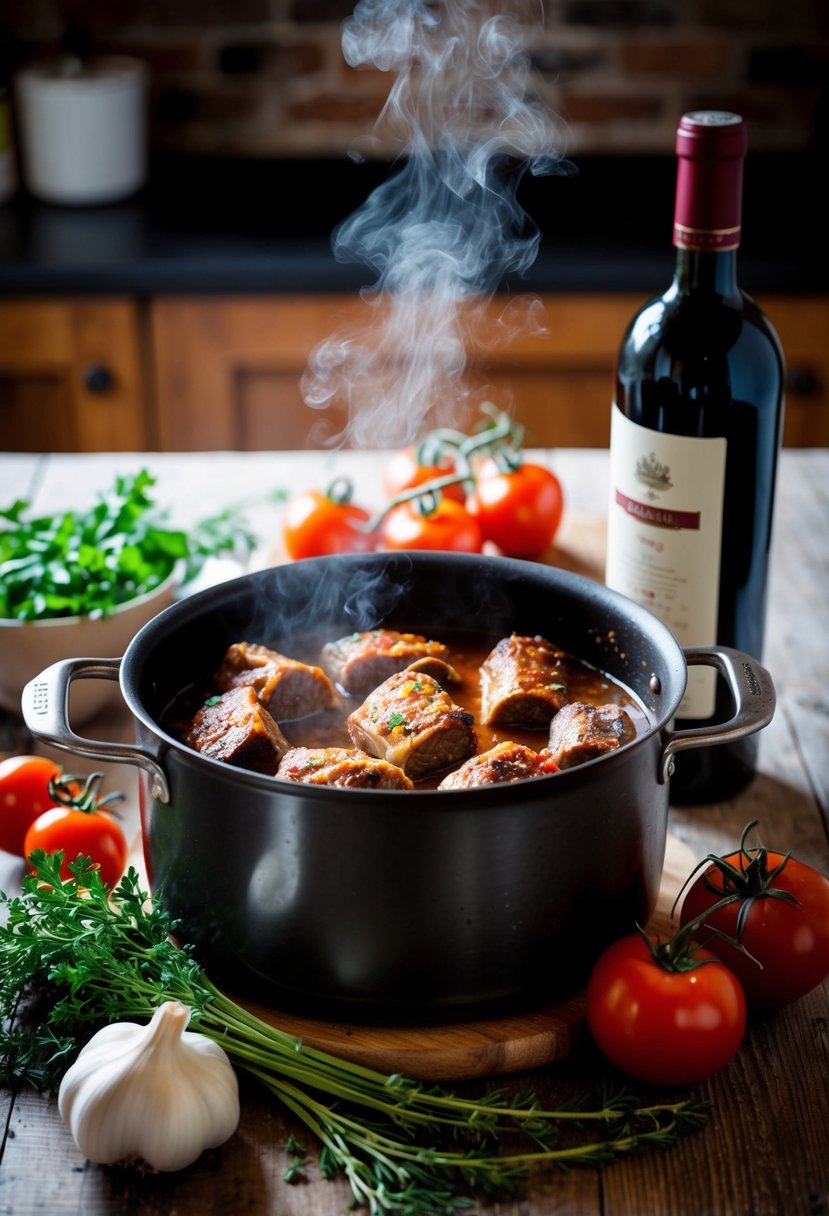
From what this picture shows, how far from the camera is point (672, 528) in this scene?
72.2 inches

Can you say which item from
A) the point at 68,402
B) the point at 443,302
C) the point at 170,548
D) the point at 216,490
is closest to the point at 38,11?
the point at 68,402

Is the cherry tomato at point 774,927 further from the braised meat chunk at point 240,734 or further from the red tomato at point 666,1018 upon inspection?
the braised meat chunk at point 240,734

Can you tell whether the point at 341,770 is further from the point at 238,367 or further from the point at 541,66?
the point at 541,66

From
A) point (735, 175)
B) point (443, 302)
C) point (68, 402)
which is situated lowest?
point (68, 402)

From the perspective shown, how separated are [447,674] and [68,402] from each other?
247cm

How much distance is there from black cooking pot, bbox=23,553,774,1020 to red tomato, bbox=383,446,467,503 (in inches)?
43.1

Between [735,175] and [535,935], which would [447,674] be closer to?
[535,935]

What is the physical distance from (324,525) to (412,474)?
25cm

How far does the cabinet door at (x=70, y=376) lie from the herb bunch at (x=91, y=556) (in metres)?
1.58

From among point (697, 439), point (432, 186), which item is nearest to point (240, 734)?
point (697, 439)

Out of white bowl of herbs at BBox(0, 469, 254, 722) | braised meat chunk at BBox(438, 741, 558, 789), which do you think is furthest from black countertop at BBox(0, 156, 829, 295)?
braised meat chunk at BBox(438, 741, 558, 789)

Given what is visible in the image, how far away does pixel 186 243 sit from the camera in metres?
3.96

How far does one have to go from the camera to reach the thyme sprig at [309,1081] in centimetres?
131

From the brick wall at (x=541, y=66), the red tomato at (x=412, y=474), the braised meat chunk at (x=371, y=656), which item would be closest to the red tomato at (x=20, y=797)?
the braised meat chunk at (x=371, y=656)
